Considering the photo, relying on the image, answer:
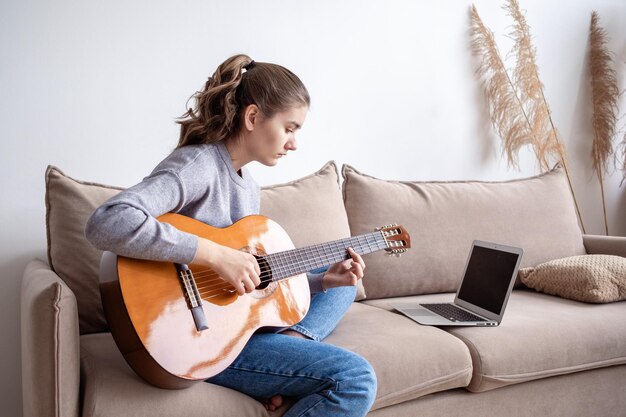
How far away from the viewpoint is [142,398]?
1.10 meters

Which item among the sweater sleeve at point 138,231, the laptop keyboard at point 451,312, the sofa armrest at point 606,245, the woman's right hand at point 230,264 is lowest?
the laptop keyboard at point 451,312

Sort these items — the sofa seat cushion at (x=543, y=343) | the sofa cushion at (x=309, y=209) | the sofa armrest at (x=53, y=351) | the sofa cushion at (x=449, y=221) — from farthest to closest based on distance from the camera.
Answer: the sofa cushion at (x=449, y=221)
the sofa cushion at (x=309, y=209)
the sofa seat cushion at (x=543, y=343)
the sofa armrest at (x=53, y=351)

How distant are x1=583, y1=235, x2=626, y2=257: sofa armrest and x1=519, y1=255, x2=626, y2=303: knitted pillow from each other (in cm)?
31

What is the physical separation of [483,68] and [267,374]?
214cm

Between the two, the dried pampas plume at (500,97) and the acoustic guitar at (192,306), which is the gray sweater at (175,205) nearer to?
the acoustic guitar at (192,306)

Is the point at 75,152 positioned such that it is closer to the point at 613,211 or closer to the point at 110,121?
the point at 110,121

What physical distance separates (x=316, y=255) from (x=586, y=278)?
103 centimetres

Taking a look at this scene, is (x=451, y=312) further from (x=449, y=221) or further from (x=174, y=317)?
(x=174, y=317)

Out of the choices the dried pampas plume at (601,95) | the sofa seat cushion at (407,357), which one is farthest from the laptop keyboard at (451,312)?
the dried pampas plume at (601,95)

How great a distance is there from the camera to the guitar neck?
4.46ft

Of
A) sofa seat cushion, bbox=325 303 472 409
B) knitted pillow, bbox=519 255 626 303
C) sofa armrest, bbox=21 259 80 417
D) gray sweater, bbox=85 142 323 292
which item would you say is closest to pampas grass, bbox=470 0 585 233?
knitted pillow, bbox=519 255 626 303

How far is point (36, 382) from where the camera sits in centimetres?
105

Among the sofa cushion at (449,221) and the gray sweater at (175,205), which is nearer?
the gray sweater at (175,205)

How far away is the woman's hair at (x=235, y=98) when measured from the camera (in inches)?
55.8
